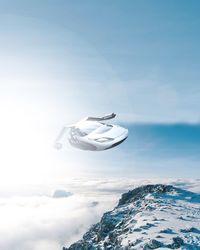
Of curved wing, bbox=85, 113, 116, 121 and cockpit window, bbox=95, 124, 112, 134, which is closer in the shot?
cockpit window, bbox=95, 124, 112, 134

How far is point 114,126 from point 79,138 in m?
5.28

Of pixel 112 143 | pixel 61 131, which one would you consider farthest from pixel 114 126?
pixel 61 131

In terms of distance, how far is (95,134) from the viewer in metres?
55.4

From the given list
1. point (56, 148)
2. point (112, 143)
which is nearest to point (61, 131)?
point (56, 148)

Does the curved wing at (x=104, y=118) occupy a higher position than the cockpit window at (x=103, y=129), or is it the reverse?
the curved wing at (x=104, y=118)

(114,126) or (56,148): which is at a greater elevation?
(114,126)

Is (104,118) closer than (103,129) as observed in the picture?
No

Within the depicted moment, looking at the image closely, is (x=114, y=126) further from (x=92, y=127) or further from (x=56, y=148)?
(x=56, y=148)

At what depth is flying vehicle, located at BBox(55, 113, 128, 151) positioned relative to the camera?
180 ft

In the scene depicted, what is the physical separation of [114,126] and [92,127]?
126 inches

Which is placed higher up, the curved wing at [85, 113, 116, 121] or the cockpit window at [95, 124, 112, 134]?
the curved wing at [85, 113, 116, 121]

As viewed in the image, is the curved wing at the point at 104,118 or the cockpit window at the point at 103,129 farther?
the curved wing at the point at 104,118

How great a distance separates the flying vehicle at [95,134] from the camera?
55000mm

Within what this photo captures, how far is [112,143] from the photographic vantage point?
181 ft
